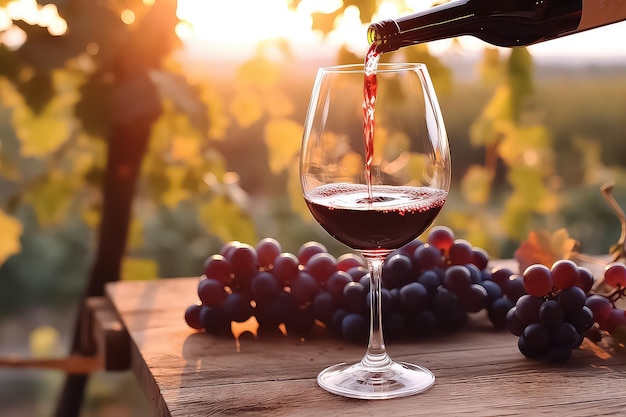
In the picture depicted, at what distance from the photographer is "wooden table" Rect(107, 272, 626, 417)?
90 cm

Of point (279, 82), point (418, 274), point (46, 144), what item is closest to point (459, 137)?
point (279, 82)

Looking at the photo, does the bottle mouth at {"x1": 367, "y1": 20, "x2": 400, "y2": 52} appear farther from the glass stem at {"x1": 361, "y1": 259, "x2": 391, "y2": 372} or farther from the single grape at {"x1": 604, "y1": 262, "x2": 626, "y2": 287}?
the single grape at {"x1": 604, "y1": 262, "x2": 626, "y2": 287}

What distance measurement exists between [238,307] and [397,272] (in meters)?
0.24

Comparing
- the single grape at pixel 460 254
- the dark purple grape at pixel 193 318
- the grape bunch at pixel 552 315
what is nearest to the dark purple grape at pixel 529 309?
the grape bunch at pixel 552 315

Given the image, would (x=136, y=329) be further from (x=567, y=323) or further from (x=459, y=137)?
(x=459, y=137)

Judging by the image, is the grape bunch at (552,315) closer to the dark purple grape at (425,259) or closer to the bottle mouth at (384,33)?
the dark purple grape at (425,259)

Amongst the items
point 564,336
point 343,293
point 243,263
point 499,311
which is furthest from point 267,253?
point 564,336

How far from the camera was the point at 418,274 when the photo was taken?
4.10 feet

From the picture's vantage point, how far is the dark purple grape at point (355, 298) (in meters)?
1.18

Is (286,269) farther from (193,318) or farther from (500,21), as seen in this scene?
(500,21)

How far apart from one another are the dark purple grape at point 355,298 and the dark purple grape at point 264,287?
11 cm

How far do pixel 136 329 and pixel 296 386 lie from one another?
0.35 m

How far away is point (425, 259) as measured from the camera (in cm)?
125

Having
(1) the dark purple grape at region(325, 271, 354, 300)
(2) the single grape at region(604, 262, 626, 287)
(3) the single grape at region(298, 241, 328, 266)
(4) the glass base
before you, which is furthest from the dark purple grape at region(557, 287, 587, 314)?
(3) the single grape at region(298, 241, 328, 266)
